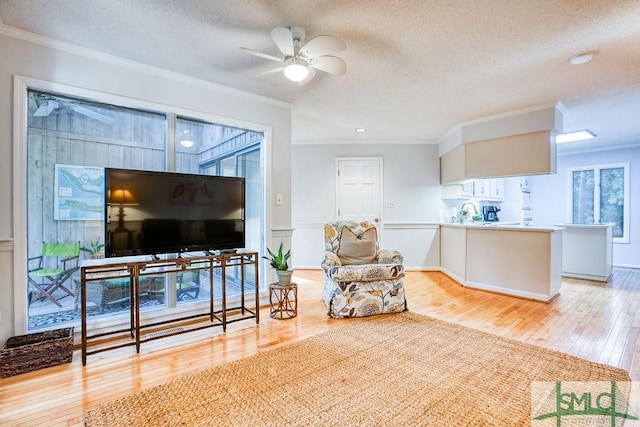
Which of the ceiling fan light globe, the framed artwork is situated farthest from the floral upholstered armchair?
the framed artwork

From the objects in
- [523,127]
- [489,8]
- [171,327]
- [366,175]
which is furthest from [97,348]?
[523,127]

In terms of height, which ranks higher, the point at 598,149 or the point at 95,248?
the point at 598,149

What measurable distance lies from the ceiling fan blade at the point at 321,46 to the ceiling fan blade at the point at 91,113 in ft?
6.03

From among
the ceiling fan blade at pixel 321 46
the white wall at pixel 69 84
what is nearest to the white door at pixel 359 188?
the white wall at pixel 69 84

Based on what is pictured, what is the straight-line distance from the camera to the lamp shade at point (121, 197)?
233cm

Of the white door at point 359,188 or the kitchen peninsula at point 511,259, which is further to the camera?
the white door at point 359,188

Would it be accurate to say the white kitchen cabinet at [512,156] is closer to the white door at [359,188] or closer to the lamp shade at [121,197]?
the white door at [359,188]

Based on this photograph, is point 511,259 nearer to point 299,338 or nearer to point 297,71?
point 299,338

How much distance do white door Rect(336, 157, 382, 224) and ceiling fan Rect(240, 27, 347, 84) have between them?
3384mm

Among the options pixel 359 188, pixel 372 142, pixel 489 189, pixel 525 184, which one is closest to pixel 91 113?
pixel 359 188

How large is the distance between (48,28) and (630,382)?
4553mm

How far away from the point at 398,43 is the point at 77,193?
284 centimetres

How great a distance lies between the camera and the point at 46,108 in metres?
2.47

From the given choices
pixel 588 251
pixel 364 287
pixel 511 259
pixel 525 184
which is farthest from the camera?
pixel 525 184
